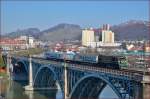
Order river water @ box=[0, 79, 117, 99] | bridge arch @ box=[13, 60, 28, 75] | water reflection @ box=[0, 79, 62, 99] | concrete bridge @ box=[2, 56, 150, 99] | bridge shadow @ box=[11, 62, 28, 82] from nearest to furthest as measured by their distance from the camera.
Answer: concrete bridge @ box=[2, 56, 150, 99] < river water @ box=[0, 79, 117, 99] < water reflection @ box=[0, 79, 62, 99] < bridge shadow @ box=[11, 62, 28, 82] < bridge arch @ box=[13, 60, 28, 75]

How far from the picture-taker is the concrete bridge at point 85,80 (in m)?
24.7

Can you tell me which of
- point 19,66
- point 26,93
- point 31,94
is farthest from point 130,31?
point 31,94

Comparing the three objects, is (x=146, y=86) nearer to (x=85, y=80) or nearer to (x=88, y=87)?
(x=85, y=80)

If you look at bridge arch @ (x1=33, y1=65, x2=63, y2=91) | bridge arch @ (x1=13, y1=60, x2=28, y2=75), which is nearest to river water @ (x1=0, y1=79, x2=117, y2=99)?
bridge arch @ (x1=33, y1=65, x2=63, y2=91)

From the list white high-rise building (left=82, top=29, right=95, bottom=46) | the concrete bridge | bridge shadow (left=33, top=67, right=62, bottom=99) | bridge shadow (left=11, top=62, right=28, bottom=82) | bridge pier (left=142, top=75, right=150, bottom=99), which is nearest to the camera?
bridge pier (left=142, top=75, right=150, bottom=99)

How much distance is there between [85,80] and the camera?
32.9m

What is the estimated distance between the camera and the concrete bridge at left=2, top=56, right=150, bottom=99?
81.0 ft

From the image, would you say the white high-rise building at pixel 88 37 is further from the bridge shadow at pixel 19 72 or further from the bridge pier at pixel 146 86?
Answer: the bridge pier at pixel 146 86

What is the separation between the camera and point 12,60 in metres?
70.4

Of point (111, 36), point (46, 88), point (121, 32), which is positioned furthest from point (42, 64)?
point (121, 32)

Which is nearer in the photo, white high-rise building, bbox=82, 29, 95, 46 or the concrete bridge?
the concrete bridge

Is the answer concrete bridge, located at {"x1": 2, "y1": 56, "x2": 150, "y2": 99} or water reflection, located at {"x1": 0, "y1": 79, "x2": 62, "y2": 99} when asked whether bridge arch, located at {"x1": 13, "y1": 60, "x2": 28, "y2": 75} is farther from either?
water reflection, located at {"x1": 0, "y1": 79, "x2": 62, "y2": 99}

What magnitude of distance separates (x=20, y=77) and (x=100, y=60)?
27569 millimetres

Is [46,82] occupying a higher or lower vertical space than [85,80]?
lower
